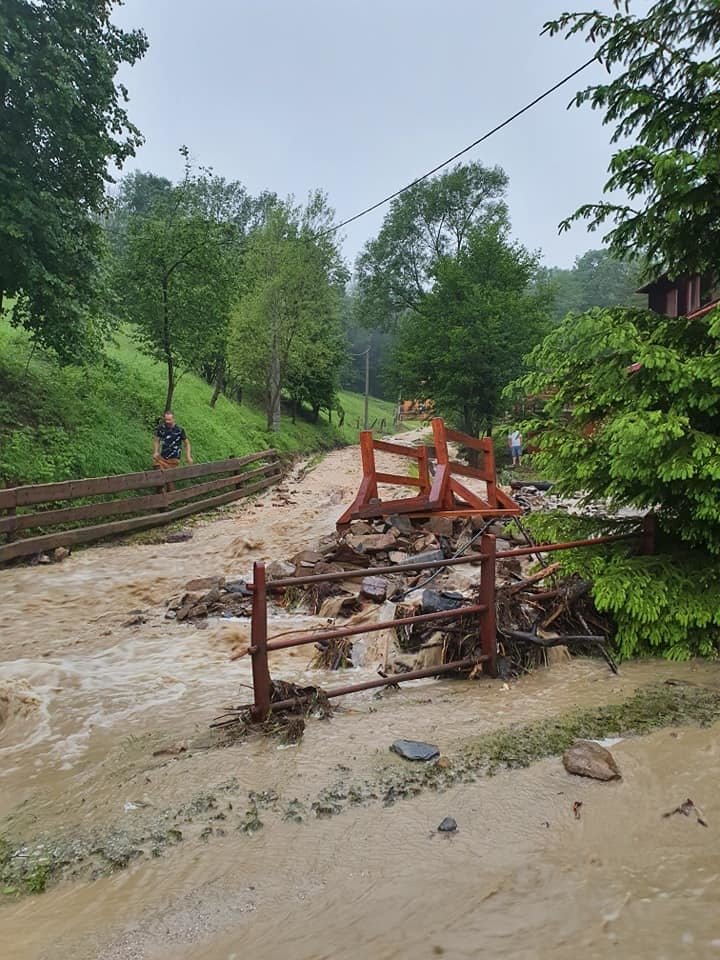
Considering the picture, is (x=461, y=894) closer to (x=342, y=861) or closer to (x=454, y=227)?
(x=342, y=861)

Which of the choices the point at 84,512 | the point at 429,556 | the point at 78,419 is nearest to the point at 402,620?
the point at 429,556

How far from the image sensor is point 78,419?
14.1 m

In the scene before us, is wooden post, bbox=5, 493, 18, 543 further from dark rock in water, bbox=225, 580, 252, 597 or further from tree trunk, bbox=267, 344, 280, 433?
tree trunk, bbox=267, 344, 280, 433

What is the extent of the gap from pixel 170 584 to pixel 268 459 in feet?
44.9

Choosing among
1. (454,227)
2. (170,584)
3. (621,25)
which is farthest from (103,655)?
(454,227)

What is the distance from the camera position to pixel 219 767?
12.7 feet

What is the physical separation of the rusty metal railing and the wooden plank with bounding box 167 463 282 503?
9.08 metres

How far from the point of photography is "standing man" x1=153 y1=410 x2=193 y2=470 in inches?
532

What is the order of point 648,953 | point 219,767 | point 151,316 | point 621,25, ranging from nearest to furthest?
1. point 648,953
2. point 219,767
3. point 621,25
4. point 151,316

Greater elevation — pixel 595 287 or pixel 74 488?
pixel 595 287

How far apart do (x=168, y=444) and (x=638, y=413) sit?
1124cm

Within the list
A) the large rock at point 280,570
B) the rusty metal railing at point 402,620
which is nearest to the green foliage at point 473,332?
the large rock at point 280,570

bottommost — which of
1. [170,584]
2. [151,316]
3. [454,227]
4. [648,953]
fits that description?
[170,584]

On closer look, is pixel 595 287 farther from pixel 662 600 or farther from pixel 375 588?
pixel 662 600
